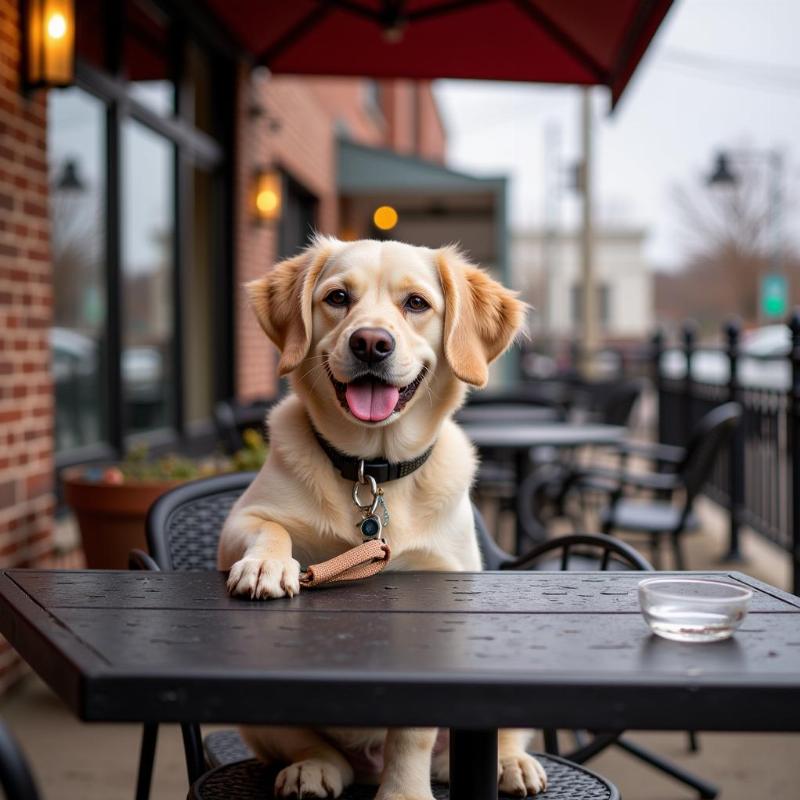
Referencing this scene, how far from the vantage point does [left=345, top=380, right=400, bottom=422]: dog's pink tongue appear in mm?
2176

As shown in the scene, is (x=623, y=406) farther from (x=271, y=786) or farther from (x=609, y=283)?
(x=609, y=283)

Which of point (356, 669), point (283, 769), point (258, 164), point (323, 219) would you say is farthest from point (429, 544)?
point (323, 219)

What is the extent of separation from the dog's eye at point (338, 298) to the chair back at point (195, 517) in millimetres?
735

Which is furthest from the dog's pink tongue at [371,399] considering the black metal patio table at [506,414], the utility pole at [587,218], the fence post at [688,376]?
the utility pole at [587,218]

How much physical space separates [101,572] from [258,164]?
23.2ft

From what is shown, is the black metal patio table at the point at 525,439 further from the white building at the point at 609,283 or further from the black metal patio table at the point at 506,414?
the white building at the point at 609,283

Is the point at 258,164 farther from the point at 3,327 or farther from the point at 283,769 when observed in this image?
the point at 283,769

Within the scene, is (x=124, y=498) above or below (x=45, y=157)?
below

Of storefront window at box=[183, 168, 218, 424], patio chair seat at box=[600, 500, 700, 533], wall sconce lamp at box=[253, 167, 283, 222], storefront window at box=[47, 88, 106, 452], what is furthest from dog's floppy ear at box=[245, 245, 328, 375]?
wall sconce lamp at box=[253, 167, 283, 222]

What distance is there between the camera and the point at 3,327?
4.21 meters

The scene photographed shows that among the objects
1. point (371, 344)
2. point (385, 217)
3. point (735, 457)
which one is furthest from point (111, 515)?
point (385, 217)

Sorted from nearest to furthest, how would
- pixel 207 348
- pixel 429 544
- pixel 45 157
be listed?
pixel 429 544, pixel 45 157, pixel 207 348

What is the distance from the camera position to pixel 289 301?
245cm

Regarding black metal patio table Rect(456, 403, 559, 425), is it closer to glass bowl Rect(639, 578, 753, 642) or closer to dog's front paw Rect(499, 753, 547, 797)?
dog's front paw Rect(499, 753, 547, 797)
